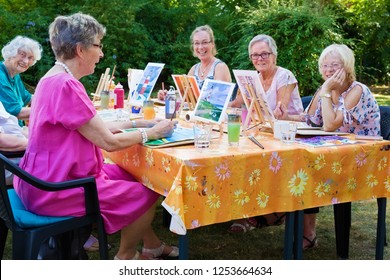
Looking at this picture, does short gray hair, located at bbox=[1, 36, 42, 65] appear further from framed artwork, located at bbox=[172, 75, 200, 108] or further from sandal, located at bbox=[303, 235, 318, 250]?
sandal, located at bbox=[303, 235, 318, 250]

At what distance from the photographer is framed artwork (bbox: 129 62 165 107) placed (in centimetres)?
398

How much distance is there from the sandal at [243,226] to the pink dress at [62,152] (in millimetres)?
1409

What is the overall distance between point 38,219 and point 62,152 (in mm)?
340

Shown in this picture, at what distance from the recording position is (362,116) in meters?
3.14

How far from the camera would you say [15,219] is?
2365mm

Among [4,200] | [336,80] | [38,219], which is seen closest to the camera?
[4,200]

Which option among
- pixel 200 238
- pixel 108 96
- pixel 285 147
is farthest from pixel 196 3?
pixel 285 147

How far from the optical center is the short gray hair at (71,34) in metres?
2.54

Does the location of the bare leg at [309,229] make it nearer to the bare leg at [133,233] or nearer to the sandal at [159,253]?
the sandal at [159,253]

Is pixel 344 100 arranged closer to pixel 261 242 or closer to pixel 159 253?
pixel 261 242

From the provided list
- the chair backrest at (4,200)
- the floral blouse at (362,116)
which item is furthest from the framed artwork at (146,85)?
the chair backrest at (4,200)

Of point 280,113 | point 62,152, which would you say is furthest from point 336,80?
point 62,152
